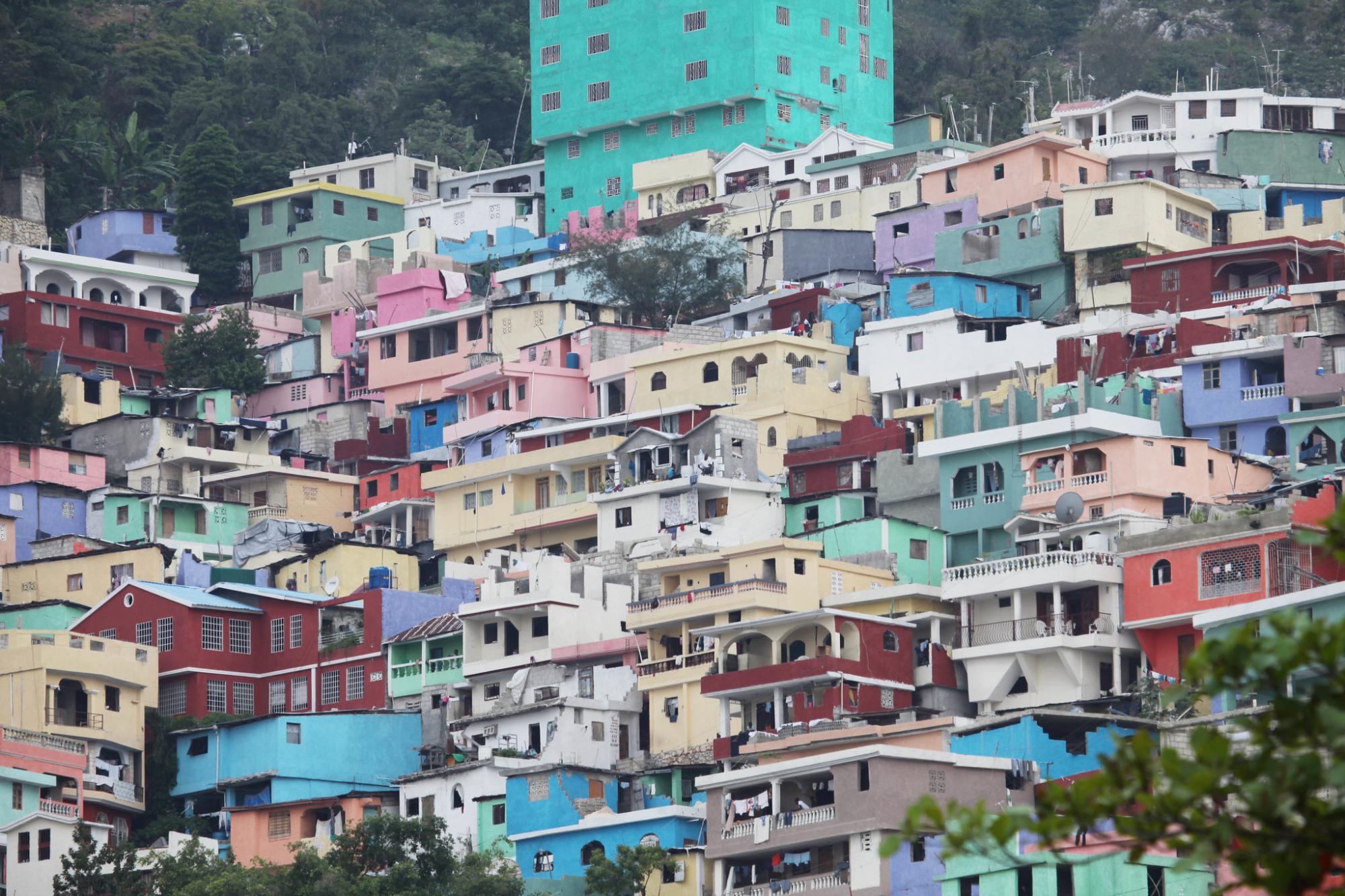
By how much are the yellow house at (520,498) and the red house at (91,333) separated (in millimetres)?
15915

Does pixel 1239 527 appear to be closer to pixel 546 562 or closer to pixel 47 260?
pixel 546 562

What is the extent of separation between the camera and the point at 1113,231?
60.1 metres

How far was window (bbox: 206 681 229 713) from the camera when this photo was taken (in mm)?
50375

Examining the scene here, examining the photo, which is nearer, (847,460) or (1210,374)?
(1210,374)

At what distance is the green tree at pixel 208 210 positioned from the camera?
80.4 m

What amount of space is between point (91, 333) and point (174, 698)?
2345 centimetres

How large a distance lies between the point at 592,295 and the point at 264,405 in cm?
1093

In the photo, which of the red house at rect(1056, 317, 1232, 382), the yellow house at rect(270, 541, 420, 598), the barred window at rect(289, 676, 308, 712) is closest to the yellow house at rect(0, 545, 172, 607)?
the yellow house at rect(270, 541, 420, 598)

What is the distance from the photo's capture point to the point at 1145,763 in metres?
10.9

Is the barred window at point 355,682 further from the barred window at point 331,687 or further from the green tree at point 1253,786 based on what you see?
the green tree at point 1253,786

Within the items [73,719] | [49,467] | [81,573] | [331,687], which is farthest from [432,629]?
[49,467]

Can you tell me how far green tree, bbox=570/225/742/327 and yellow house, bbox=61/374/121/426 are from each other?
13387mm

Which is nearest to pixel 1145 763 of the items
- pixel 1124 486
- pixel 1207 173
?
pixel 1124 486

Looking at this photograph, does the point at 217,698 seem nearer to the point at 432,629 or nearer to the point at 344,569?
the point at 432,629
